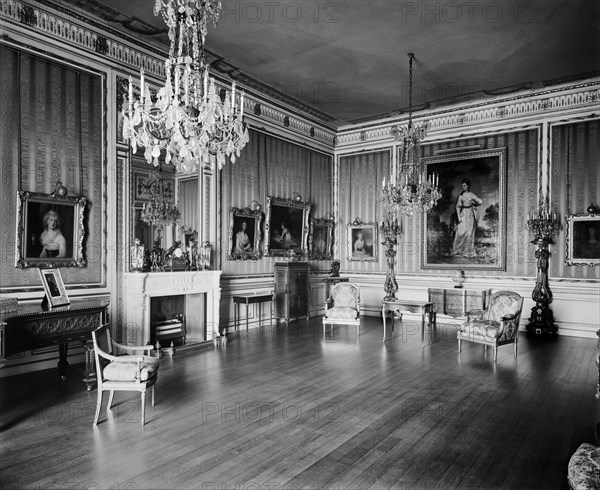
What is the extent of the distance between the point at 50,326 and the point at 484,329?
6.65 metres

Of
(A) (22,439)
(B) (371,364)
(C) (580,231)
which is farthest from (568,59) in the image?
(A) (22,439)

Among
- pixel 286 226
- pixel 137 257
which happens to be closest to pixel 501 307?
pixel 286 226

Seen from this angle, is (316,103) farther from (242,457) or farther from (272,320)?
(242,457)

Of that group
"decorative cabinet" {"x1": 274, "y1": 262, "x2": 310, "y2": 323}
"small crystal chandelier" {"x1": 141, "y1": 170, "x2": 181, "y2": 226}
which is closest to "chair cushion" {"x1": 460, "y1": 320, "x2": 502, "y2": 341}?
"decorative cabinet" {"x1": 274, "y1": 262, "x2": 310, "y2": 323}

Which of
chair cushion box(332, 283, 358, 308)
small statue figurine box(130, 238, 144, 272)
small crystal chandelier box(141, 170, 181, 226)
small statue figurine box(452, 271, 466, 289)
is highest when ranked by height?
small crystal chandelier box(141, 170, 181, 226)

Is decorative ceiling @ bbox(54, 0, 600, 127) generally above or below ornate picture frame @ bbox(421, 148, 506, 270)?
above

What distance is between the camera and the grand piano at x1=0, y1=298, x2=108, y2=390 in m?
4.83

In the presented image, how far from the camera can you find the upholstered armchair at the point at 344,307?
357 inches

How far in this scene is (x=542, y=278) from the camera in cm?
957

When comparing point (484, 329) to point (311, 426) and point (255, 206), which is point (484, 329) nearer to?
point (311, 426)

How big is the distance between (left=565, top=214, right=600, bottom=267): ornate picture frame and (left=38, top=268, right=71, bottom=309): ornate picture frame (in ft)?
32.4

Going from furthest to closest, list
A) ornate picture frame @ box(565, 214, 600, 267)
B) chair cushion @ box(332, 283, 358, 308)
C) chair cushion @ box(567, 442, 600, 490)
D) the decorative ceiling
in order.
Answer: chair cushion @ box(332, 283, 358, 308) < ornate picture frame @ box(565, 214, 600, 267) < the decorative ceiling < chair cushion @ box(567, 442, 600, 490)

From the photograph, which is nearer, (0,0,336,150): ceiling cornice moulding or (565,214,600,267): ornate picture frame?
(0,0,336,150): ceiling cornice moulding

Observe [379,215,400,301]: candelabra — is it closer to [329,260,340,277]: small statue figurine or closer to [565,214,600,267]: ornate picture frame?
[329,260,340,277]: small statue figurine
